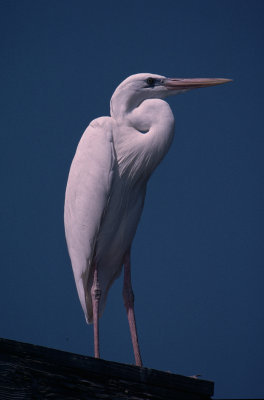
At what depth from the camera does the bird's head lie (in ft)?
6.00

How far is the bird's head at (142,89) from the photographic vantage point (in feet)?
6.00

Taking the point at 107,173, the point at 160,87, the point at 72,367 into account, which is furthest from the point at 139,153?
the point at 72,367

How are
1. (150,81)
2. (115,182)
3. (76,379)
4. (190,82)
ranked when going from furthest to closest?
(190,82), (150,81), (115,182), (76,379)

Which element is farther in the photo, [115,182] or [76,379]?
[115,182]

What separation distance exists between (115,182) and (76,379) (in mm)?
865

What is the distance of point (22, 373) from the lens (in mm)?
1042

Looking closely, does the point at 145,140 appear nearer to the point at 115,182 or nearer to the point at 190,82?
the point at 115,182

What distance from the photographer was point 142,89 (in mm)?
1857

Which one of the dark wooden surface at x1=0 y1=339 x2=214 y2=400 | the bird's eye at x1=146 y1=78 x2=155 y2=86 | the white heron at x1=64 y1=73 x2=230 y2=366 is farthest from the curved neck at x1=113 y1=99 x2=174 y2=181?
the dark wooden surface at x1=0 y1=339 x2=214 y2=400

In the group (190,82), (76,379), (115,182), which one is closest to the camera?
(76,379)

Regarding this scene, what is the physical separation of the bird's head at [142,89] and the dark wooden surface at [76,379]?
3.42 ft

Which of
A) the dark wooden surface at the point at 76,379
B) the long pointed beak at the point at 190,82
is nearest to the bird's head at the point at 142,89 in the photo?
the long pointed beak at the point at 190,82

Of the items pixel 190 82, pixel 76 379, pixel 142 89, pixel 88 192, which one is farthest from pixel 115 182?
pixel 76 379

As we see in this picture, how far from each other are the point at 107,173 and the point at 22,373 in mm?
851
